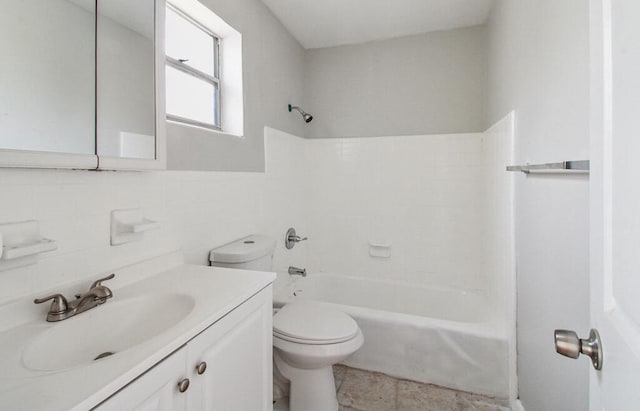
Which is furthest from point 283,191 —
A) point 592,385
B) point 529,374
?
point 592,385

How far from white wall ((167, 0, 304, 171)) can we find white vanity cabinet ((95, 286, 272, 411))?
0.81 meters

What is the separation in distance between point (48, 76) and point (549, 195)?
67.2 inches

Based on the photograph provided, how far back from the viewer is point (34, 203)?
2.82 ft

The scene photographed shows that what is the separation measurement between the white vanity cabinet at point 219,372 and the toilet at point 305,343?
0.93 feet

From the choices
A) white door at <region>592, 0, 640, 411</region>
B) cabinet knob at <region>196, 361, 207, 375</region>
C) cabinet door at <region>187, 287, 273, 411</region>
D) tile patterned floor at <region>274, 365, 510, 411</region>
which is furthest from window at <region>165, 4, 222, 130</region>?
tile patterned floor at <region>274, 365, 510, 411</region>

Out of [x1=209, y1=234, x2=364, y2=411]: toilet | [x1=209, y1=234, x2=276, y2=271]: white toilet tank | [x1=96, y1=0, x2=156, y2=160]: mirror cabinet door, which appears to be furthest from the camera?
[x1=209, y1=234, x2=276, y2=271]: white toilet tank

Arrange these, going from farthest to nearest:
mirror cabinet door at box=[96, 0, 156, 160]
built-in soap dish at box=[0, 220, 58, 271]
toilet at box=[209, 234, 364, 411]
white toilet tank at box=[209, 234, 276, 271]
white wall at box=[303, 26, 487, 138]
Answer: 1. white wall at box=[303, 26, 487, 138]
2. white toilet tank at box=[209, 234, 276, 271]
3. toilet at box=[209, 234, 364, 411]
4. mirror cabinet door at box=[96, 0, 156, 160]
5. built-in soap dish at box=[0, 220, 58, 271]

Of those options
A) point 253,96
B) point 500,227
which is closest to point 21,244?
point 253,96

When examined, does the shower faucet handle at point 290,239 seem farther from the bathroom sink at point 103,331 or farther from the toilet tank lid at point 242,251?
the bathroom sink at point 103,331

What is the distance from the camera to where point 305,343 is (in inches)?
55.9

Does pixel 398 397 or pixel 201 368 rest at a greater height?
pixel 201 368

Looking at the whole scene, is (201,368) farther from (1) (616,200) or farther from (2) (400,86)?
(2) (400,86)

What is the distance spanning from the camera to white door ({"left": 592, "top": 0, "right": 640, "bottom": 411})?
41 centimetres

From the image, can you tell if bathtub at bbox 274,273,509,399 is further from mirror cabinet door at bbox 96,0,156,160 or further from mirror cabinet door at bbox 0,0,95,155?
mirror cabinet door at bbox 0,0,95,155
